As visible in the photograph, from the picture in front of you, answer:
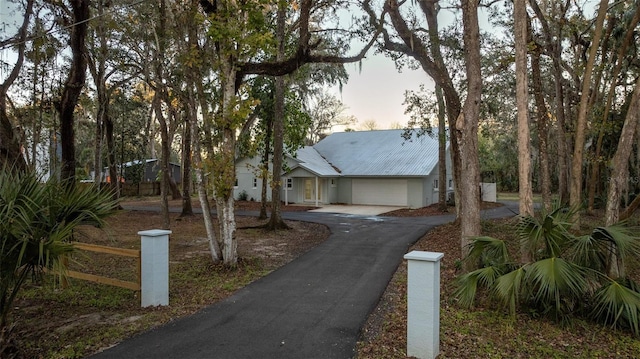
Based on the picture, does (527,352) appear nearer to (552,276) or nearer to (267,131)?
(552,276)

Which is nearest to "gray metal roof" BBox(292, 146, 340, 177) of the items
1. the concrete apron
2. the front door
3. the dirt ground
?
the front door

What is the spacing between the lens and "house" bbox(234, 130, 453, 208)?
75.1 feet

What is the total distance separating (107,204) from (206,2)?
17.7 feet

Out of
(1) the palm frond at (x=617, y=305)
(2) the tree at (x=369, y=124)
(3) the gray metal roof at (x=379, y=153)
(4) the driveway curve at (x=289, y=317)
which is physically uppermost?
(2) the tree at (x=369, y=124)

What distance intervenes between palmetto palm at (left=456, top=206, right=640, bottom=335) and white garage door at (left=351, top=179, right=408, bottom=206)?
57.7ft

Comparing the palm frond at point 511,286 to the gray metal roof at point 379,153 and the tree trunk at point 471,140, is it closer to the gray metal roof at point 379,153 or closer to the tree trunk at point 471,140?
the tree trunk at point 471,140

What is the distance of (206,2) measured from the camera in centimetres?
797

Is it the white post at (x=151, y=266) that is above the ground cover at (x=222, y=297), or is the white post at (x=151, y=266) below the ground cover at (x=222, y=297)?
above

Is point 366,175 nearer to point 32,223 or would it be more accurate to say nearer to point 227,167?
point 227,167

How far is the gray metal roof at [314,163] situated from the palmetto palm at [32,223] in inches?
745

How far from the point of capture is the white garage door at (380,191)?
917 inches

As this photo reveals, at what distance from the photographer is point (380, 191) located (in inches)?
945

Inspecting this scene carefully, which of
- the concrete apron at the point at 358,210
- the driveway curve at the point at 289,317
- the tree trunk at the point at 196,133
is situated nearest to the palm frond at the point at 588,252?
the driveway curve at the point at 289,317

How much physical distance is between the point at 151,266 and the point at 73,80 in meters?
7.49
